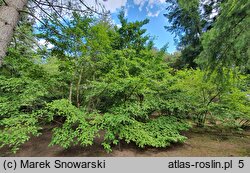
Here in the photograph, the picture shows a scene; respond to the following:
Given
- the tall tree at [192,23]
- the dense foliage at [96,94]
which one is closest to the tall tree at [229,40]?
the dense foliage at [96,94]

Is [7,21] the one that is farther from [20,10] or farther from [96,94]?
[96,94]

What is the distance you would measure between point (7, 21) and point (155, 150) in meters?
3.69

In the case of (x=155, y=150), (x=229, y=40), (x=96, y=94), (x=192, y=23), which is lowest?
(x=155, y=150)

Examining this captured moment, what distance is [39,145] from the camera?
3801mm

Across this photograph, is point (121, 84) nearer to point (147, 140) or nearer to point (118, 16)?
point (147, 140)

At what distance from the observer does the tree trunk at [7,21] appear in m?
2.13

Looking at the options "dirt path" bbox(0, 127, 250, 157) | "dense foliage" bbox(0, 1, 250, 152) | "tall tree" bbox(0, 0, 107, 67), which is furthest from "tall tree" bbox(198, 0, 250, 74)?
"tall tree" bbox(0, 0, 107, 67)

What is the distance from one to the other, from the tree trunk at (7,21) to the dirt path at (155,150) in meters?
2.29

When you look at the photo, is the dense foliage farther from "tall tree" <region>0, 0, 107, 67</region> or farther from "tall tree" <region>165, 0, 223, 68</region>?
"tall tree" <region>165, 0, 223, 68</region>

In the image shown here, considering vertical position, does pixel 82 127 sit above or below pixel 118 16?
below

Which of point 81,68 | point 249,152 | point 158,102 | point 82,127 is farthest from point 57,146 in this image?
point 249,152

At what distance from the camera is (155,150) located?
3.45 meters

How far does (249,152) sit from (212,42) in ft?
8.85

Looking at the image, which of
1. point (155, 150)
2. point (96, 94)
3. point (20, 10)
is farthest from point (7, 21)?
point (155, 150)
